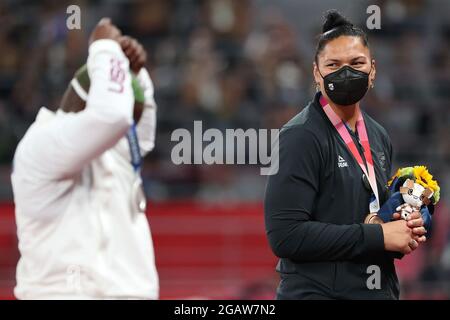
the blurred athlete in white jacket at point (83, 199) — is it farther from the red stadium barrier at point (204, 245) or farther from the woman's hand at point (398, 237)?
the red stadium barrier at point (204, 245)

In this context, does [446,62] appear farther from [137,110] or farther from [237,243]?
[137,110]

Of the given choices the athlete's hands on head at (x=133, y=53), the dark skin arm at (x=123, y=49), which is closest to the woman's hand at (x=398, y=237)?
the dark skin arm at (x=123, y=49)

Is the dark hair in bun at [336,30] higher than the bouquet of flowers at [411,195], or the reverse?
the dark hair in bun at [336,30]

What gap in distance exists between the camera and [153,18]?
12477 millimetres

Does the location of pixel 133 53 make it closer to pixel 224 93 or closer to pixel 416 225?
pixel 416 225

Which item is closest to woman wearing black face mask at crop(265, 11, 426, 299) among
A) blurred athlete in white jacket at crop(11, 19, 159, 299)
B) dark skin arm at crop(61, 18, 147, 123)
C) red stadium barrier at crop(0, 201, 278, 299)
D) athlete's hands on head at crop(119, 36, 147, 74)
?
blurred athlete in white jacket at crop(11, 19, 159, 299)

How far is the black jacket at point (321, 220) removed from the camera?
3.67 m

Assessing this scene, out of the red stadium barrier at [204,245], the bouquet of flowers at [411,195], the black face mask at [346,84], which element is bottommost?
the red stadium barrier at [204,245]

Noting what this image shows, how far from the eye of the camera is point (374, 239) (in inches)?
144

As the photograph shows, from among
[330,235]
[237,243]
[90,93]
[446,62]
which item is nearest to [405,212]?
[330,235]

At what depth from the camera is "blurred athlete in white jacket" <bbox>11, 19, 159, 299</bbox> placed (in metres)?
3.88

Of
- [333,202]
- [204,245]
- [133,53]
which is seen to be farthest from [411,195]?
[204,245]

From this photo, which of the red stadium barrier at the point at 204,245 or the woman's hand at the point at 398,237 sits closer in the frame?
the woman's hand at the point at 398,237

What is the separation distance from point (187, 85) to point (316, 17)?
2.23 metres
